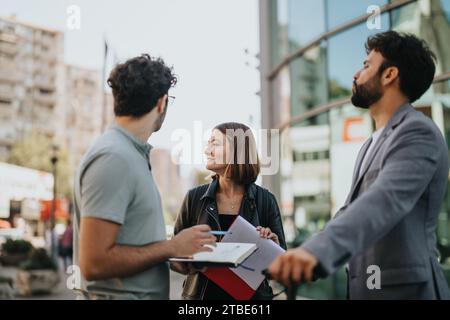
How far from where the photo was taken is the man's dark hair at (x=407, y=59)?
2.25 m

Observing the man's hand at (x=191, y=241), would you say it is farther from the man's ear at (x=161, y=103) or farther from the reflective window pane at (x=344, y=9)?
the reflective window pane at (x=344, y=9)

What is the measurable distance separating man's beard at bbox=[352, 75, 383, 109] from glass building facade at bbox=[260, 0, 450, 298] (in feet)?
19.6

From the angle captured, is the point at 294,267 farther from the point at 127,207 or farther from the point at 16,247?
the point at 16,247

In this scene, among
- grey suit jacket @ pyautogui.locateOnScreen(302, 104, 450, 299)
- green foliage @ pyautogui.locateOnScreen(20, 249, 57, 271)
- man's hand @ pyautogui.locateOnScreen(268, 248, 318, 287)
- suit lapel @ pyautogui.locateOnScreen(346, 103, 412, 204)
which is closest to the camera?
man's hand @ pyautogui.locateOnScreen(268, 248, 318, 287)

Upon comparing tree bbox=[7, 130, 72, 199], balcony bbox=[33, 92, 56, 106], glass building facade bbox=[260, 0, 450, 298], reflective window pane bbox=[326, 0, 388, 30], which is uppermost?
balcony bbox=[33, 92, 56, 106]

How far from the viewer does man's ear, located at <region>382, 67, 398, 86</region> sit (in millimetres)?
2256

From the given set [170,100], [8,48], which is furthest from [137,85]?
[8,48]

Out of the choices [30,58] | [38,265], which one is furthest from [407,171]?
[30,58]

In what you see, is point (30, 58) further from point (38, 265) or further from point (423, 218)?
point (423, 218)

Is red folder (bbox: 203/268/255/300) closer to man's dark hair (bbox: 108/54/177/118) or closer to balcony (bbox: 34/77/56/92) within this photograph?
man's dark hair (bbox: 108/54/177/118)

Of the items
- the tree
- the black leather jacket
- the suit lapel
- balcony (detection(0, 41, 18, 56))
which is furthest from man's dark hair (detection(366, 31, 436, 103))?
balcony (detection(0, 41, 18, 56))

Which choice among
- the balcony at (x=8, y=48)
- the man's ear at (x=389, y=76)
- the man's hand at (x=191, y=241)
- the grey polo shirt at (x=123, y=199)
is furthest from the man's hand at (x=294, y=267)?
the balcony at (x=8, y=48)

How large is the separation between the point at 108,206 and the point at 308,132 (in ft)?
32.7

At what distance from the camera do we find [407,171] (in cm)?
190
